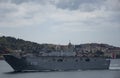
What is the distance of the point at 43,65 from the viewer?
80.2 m

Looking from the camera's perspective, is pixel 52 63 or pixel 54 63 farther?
pixel 54 63

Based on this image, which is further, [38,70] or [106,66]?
[106,66]

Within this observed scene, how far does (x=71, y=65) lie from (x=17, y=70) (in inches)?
458

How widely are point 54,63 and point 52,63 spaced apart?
478 millimetres

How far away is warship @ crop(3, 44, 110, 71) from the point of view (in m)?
78.7

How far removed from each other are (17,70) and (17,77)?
14583 millimetres

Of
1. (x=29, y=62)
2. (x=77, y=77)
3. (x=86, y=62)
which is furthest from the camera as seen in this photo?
(x=86, y=62)

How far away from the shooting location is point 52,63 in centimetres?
8119

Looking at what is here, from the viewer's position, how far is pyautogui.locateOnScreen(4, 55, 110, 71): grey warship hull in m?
78.6

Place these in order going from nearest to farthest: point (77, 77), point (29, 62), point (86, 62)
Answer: point (77, 77), point (29, 62), point (86, 62)

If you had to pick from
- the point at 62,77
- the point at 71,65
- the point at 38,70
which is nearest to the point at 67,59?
the point at 71,65

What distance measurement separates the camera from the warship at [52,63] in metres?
78.7

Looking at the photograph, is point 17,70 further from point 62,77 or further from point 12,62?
point 62,77

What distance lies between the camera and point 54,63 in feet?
267
